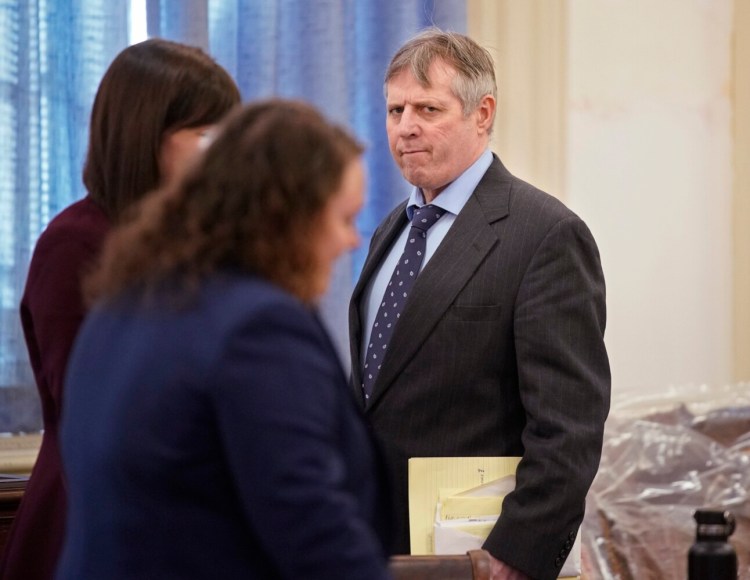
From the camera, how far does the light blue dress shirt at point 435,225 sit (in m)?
2.24

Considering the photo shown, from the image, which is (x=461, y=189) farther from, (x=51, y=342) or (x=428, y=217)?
(x=51, y=342)

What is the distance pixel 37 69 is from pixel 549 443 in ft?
5.28

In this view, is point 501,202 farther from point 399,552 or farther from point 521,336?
point 399,552

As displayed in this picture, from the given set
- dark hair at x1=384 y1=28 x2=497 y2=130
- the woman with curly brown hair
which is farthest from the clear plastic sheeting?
the woman with curly brown hair

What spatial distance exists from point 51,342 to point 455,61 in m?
1.12

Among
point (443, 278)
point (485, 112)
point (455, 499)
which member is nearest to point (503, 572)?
point (455, 499)

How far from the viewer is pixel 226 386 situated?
3.42 ft

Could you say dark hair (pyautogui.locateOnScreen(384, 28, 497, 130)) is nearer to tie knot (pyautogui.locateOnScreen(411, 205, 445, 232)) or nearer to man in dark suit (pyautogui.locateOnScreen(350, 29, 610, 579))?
man in dark suit (pyautogui.locateOnScreen(350, 29, 610, 579))

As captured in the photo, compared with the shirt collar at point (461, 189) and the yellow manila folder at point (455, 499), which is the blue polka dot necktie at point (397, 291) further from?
the yellow manila folder at point (455, 499)

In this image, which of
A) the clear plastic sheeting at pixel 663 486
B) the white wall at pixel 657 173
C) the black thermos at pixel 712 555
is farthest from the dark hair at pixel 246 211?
the white wall at pixel 657 173

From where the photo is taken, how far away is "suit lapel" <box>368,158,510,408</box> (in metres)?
2.09

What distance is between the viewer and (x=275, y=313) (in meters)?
1.07

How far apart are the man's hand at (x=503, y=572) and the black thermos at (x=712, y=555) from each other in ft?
2.41

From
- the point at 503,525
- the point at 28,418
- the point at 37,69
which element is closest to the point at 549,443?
the point at 503,525
